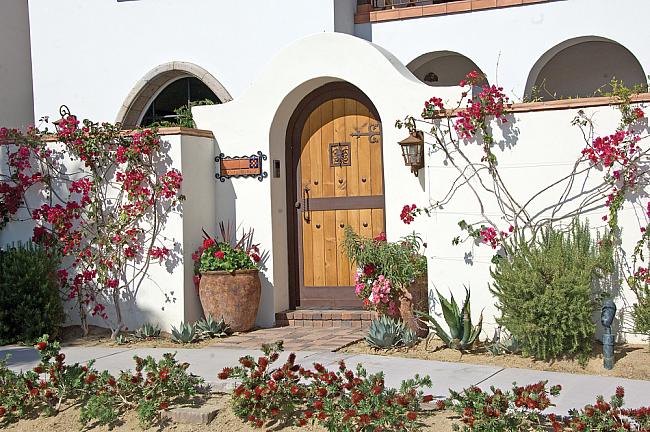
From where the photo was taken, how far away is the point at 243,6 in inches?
477

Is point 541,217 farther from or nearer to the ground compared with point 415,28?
nearer to the ground

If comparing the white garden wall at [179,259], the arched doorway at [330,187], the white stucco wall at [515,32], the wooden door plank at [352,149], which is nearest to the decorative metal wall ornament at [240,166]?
the white garden wall at [179,259]

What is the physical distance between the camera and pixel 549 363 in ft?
24.6

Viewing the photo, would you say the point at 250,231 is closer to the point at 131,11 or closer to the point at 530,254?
the point at 530,254

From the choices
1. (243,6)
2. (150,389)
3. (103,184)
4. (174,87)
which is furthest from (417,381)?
(174,87)

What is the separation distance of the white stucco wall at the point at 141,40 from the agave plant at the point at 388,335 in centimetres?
454

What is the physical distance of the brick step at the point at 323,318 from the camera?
9703 mm

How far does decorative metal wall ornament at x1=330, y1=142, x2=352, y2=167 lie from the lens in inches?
394

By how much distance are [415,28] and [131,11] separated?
403 cm

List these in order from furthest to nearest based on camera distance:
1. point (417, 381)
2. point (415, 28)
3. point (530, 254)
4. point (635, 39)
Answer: point (415, 28)
point (635, 39)
point (530, 254)
point (417, 381)

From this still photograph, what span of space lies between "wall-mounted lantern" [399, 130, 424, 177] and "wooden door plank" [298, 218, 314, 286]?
1.67 meters

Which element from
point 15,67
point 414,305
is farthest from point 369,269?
point 15,67

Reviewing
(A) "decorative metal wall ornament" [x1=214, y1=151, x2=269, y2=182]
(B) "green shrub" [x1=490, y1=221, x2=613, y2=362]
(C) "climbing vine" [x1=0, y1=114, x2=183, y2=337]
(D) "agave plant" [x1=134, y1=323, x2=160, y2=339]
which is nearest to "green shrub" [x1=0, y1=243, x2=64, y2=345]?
(C) "climbing vine" [x1=0, y1=114, x2=183, y2=337]

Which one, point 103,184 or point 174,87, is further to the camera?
point 174,87
